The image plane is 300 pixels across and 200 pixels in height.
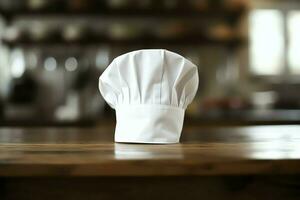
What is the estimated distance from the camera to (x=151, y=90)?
0.80 m

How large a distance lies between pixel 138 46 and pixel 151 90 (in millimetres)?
2401

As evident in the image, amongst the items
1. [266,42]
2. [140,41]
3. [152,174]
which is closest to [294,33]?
[266,42]

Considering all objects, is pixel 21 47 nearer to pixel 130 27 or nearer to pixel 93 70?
pixel 93 70

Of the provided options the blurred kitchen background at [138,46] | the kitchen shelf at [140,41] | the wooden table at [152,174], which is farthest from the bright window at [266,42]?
the wooden table at [152,174]

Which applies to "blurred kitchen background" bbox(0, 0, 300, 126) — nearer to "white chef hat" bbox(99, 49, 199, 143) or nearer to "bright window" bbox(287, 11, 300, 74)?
"bright window" bbox(287, 11, 300, 74)

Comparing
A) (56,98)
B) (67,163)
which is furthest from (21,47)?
(67,163)

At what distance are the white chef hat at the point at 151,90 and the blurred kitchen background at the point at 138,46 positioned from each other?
2.09 m

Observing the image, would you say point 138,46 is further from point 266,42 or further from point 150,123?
point 150,123

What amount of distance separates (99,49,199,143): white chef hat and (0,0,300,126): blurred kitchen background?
82.4 inches

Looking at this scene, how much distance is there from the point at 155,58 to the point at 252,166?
30 centimetres

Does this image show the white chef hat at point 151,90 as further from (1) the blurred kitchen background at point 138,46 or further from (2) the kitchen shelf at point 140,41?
(2) the kitchen shelf at point 140,41

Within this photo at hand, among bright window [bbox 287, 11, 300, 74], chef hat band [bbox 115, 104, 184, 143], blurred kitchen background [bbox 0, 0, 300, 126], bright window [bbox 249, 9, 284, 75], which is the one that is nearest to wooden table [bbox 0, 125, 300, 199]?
chef hat band [bbox 115, 104, 184, 143]

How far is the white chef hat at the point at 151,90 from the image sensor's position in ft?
2.60

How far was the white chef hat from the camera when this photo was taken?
792 mm
